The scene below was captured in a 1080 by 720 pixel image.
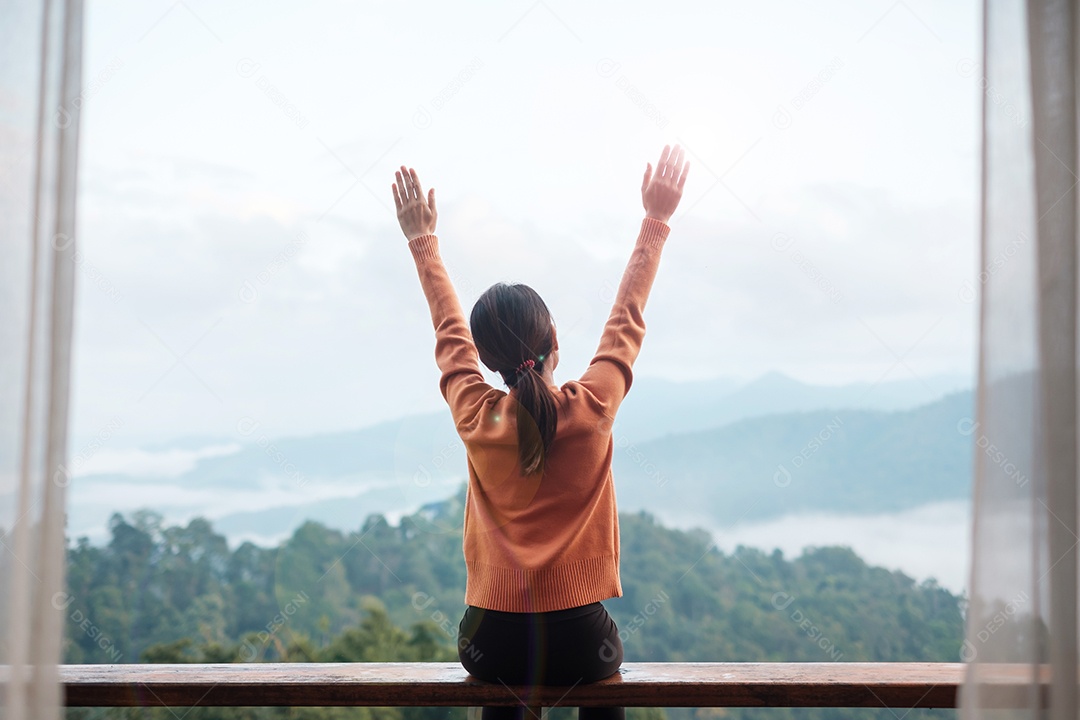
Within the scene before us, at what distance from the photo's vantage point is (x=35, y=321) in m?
1.28

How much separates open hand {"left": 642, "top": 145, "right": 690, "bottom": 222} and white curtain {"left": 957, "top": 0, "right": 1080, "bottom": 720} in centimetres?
55

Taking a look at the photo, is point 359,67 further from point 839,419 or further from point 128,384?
point 839,419

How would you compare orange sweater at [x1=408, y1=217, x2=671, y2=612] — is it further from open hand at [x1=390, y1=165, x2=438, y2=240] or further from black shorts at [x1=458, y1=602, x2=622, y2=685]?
open hand at [x1=390, y1=165, x2=438, y2=240]

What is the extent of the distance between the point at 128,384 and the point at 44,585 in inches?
52.3

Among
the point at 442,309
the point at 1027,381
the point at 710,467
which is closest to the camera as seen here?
the point at 1027,381

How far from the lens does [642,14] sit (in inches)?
82.7

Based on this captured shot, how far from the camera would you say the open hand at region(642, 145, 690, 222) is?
146 cm

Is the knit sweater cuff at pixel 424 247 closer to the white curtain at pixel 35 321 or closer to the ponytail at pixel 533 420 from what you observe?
the ponytail at pixel 533 420

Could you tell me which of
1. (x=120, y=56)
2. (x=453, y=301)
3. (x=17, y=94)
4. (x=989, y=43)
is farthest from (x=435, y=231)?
(x=120, y=56)

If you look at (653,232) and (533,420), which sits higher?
(653,232)

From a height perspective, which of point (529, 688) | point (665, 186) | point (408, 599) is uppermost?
point (665, 186)

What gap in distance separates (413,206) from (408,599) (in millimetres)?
1727

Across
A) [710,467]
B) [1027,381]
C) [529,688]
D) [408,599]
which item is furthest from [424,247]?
[408,599]

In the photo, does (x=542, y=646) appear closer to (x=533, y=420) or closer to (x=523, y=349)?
(x=533, y=420)
